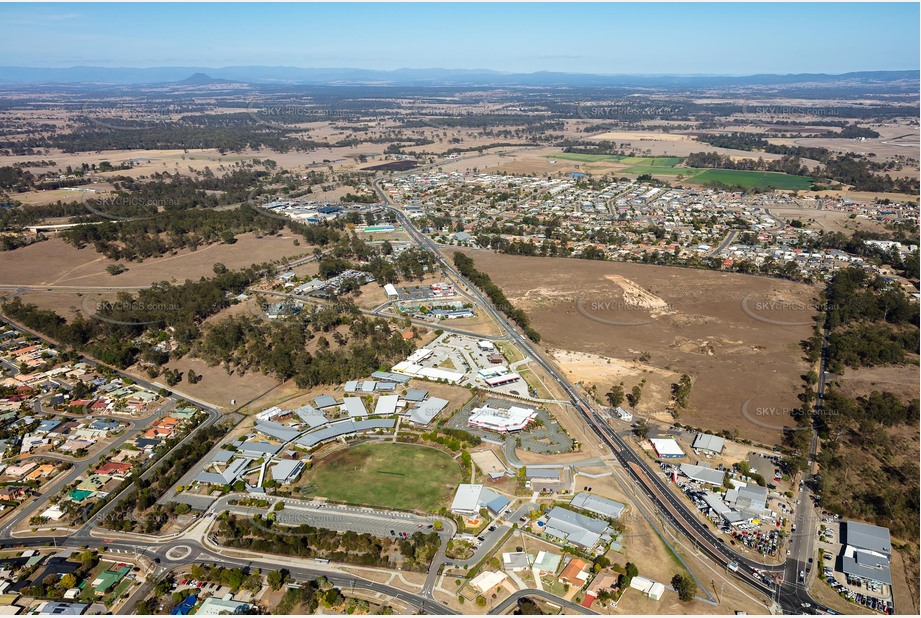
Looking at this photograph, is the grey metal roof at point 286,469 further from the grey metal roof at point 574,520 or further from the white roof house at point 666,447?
the white roof house at point 666,447

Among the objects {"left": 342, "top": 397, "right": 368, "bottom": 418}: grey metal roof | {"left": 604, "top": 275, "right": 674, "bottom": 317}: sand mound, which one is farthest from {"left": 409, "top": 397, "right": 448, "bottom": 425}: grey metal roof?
{"left": 604, "top": 275, "right": 674, "bottom": 317}: sand mound

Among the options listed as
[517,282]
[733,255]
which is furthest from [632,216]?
[517,282]

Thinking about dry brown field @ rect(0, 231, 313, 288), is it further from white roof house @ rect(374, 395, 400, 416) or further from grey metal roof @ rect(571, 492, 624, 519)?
grey metal roof @ rect(571, 492, 624, 519)

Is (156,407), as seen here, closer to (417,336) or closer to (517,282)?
(417,336)

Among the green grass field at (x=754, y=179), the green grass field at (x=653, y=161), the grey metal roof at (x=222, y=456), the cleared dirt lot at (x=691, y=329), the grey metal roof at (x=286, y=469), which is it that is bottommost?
the grey metal roof at (x=222, y=456)

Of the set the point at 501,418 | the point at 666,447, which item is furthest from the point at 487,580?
the point at 666,447

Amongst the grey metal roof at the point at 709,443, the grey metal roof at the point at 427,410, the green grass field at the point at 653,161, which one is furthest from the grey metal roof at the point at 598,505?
the green grass field at the point at 653,161

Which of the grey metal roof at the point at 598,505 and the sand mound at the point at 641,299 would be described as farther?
the sand mound at the point at 641,299
